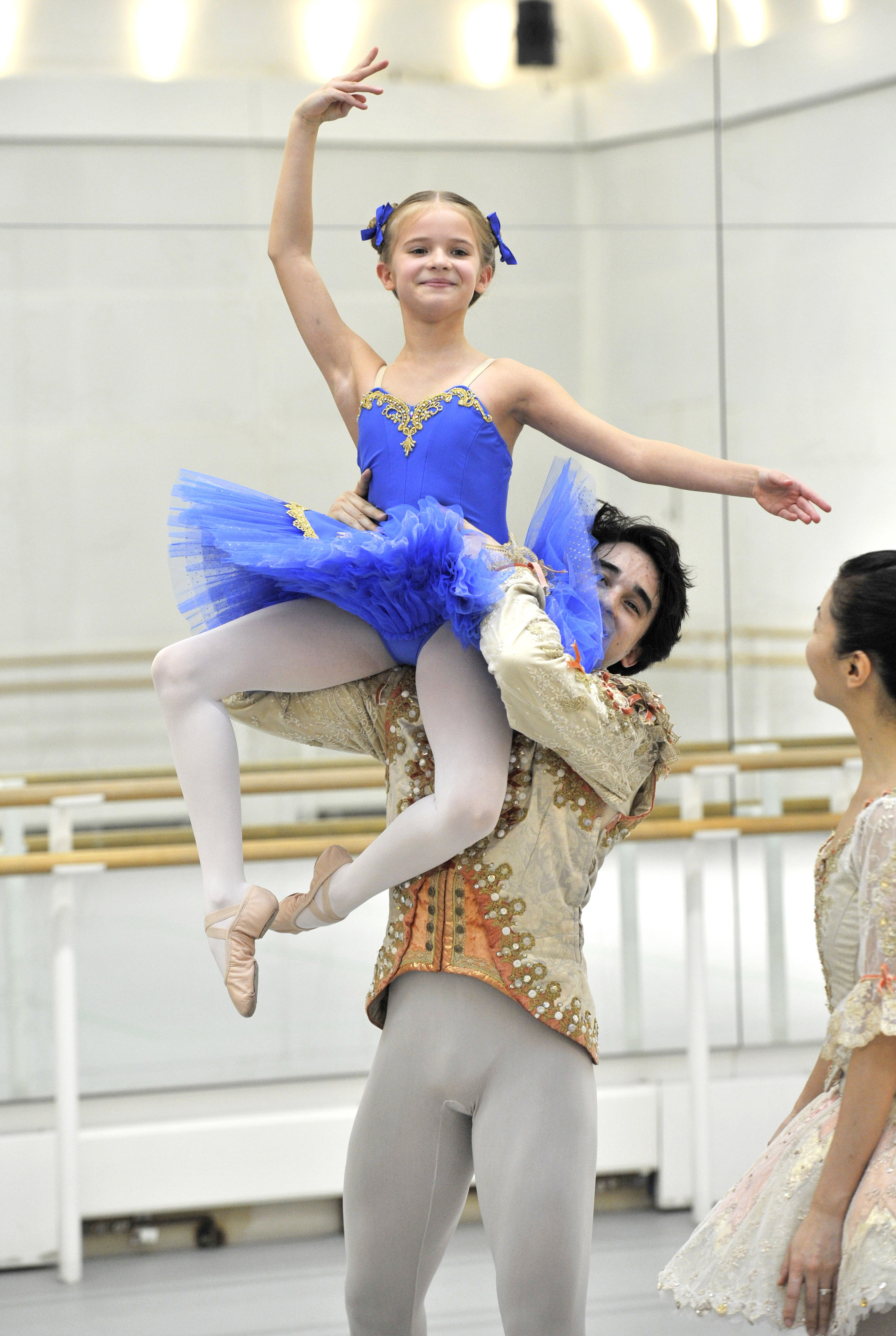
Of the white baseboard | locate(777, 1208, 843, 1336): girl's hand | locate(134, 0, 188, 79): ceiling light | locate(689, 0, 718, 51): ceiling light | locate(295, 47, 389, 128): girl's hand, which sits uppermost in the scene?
locate(689, 0, 718, 51): ceiling light

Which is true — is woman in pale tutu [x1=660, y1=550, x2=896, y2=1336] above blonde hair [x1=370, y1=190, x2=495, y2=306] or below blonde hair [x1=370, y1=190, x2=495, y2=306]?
below

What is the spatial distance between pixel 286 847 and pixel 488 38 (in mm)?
2502

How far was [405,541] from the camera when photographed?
4.75ft

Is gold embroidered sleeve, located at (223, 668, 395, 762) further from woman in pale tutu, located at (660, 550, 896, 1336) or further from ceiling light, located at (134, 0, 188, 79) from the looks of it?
ceiling light, located at (134, 0, 188, 79)

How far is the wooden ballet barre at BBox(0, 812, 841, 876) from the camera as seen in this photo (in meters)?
3.05

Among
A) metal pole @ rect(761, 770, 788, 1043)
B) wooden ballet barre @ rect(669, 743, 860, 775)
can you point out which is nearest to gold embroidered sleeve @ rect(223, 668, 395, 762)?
wooden ballet barre @ rect(669, 743, 860, 775)

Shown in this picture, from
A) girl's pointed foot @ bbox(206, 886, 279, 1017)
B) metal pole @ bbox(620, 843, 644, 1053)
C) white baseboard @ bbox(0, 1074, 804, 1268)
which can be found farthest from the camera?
metal pole @ bbox(620, 843, 644, 1053)

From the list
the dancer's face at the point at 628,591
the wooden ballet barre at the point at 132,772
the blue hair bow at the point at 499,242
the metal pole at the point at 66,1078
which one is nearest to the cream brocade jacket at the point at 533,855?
the dancer's face at the point at 628,591

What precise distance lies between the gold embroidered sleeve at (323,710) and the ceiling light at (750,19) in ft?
10.3

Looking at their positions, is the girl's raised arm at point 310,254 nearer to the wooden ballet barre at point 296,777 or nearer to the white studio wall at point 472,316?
the wooden ballet barre at point 296,777

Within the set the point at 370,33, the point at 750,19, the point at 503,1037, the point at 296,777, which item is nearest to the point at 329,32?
the point at 370,33

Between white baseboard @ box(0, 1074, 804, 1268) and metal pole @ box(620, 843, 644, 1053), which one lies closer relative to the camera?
white baseboard @ box(0, 1074, 804, 1268)

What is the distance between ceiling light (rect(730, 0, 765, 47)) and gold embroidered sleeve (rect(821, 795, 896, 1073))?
327cm

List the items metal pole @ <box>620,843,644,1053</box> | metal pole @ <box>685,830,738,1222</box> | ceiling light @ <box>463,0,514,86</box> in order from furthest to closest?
ceiling light @ <box>463,0,514,86</box>, metal pole @ <box>620,843,644,1053</box>, metal pole @ <box>685,830,738,1222</box>
